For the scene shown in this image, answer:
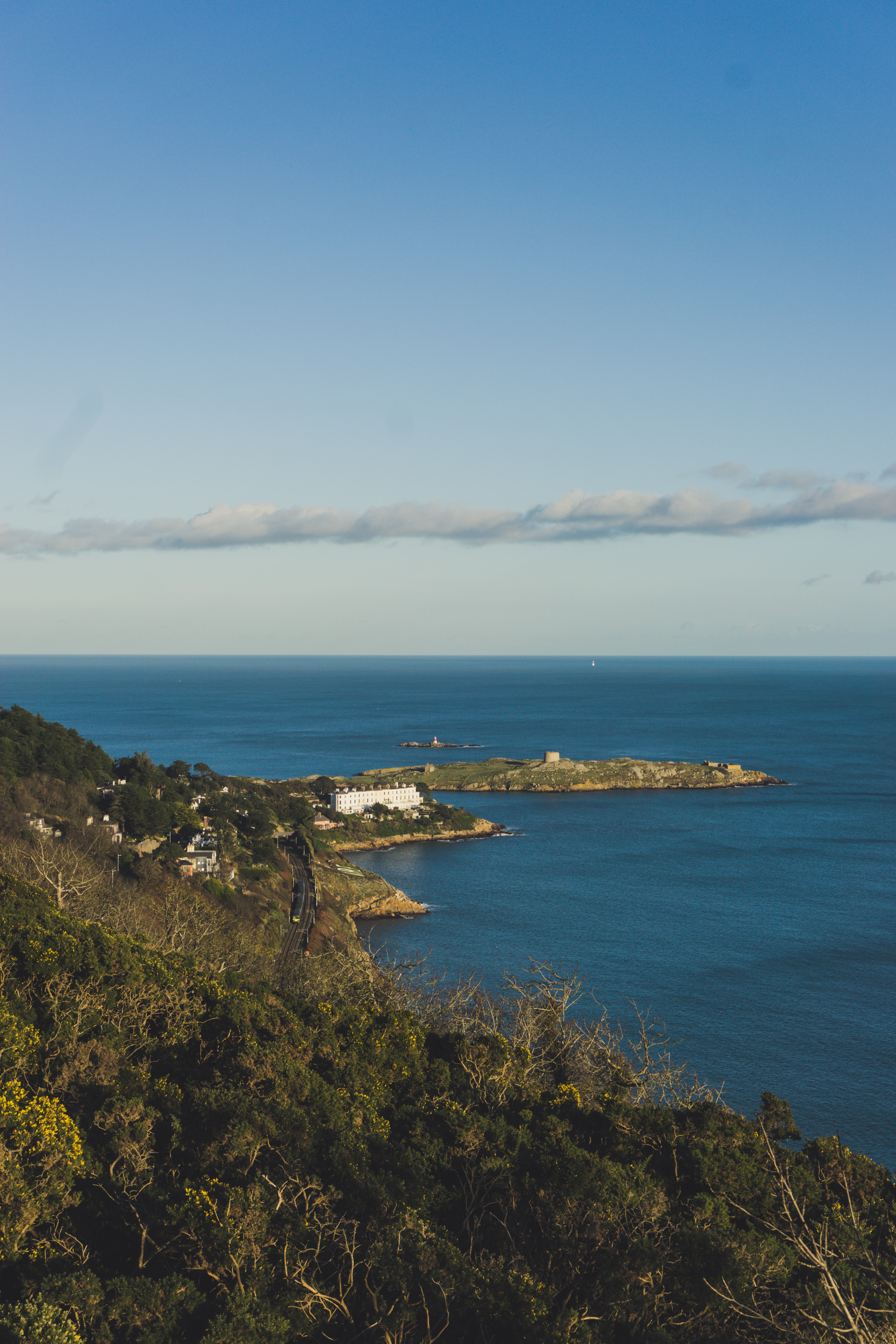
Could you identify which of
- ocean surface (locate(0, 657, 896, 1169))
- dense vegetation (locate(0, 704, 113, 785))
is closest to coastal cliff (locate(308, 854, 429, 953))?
ocean surface (locate(0, 657, 896, 1169))

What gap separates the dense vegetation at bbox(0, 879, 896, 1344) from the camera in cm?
1010

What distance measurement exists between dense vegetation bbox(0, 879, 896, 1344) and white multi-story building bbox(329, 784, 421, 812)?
66316mm

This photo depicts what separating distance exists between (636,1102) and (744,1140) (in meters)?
5.28

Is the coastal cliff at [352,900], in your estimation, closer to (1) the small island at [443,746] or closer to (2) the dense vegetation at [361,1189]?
(2) the dense vegetation at [361,1189]

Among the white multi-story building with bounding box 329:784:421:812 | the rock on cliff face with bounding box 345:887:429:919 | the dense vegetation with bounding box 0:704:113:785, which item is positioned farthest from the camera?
the white multi-story building with bounding box 329:784:421:812

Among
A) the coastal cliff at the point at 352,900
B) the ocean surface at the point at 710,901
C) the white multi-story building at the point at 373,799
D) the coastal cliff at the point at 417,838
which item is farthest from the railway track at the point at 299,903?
the white multi-story building at the point at 373,799

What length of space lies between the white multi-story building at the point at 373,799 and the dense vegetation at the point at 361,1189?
2611 inches

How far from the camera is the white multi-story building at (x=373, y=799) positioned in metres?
85.4

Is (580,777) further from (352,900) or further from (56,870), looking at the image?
(56,870)

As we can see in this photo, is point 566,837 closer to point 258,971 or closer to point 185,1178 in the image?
point 258,971

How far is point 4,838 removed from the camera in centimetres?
3581

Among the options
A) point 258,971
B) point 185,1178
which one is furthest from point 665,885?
point 185,1178

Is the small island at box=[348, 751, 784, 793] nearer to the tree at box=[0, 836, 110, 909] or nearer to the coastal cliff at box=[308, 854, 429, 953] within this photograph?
the coastal cliff at box=[308, 854, 429, 953]

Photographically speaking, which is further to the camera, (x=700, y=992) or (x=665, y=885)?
(x=665, y=885)
